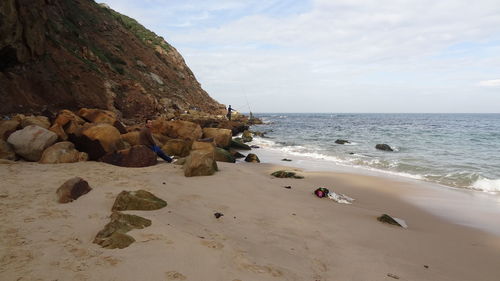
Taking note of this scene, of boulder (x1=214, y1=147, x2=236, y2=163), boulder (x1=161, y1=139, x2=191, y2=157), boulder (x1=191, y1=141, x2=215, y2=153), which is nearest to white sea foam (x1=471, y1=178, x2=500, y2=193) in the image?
boulder (x1=214, y1=147, x2=236, y2=163)

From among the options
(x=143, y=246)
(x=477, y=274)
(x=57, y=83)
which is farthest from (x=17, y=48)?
(x=477, y=274)

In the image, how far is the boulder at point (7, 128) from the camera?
7.74 meters

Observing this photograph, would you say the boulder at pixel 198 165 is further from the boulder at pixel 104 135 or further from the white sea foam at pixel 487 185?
the white sea foam at pixel 487 185

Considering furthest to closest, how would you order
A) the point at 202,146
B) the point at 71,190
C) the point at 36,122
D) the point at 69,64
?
the point at 69,64 → the point at 202,146 → the point at 36,122 → the point at 71,190

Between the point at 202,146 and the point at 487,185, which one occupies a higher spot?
the point at 202,146

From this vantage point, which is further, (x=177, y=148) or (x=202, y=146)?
(x=177, y=148)

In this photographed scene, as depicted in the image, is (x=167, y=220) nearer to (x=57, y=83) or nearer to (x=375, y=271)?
(x=375, y=271)

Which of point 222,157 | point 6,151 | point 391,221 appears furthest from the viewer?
point 222,157

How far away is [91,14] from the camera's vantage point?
2917cm

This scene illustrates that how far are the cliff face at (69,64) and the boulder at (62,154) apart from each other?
5542mm

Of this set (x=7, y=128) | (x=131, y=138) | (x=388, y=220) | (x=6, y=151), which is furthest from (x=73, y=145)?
(x=388, y=220)

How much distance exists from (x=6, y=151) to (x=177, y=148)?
498 cm

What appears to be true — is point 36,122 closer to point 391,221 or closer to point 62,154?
point 62,154

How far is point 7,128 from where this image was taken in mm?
7883
